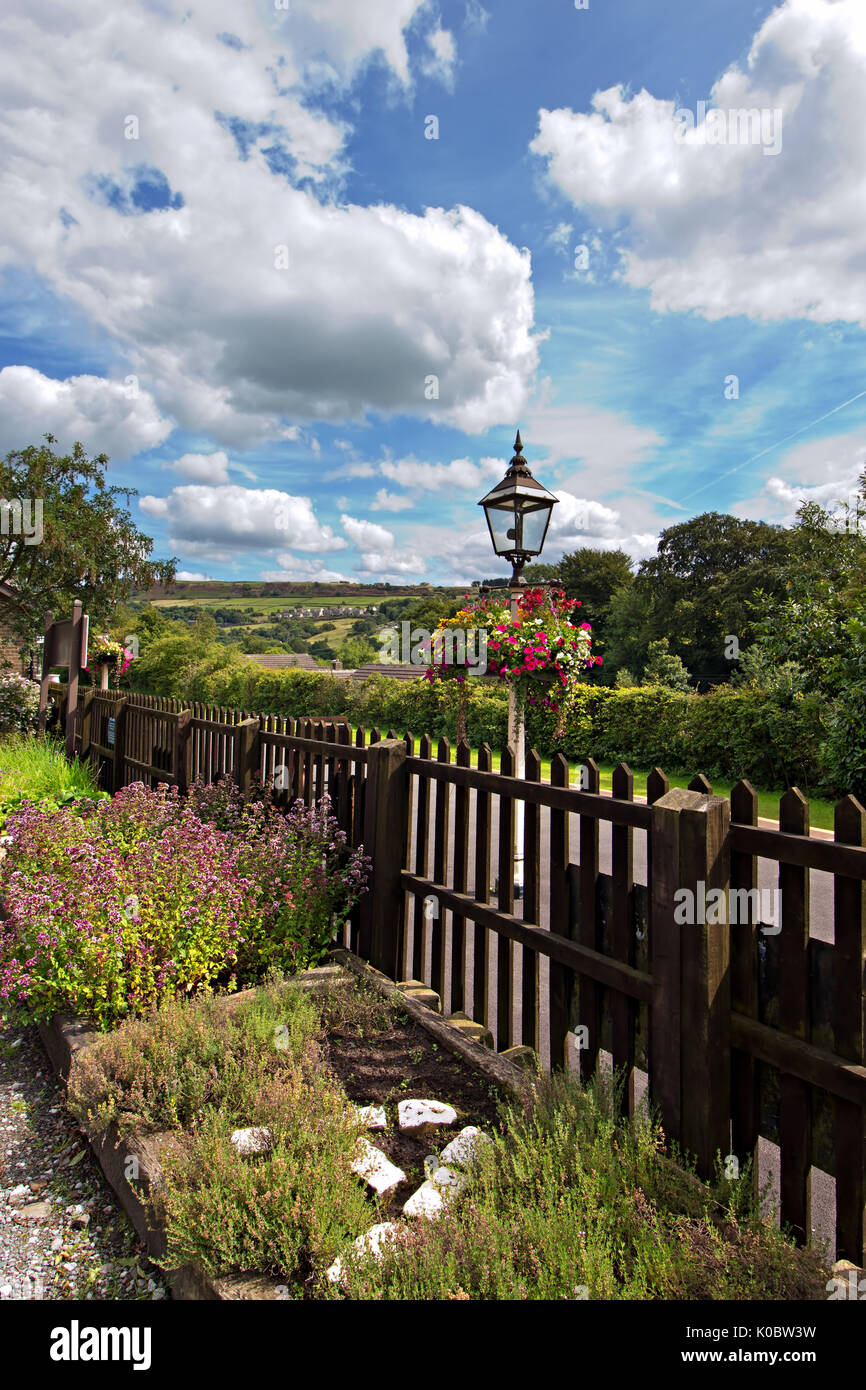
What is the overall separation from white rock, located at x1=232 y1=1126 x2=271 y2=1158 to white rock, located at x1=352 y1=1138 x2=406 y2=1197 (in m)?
0.29

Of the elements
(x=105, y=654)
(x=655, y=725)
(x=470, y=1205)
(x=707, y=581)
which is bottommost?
(x=470, y=1205)

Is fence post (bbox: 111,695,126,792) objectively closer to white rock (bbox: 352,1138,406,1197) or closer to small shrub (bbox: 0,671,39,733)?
white rock (bbox: 352,1138,406,1197)

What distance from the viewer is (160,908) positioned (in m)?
3.55

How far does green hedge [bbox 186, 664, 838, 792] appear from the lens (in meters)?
13.5

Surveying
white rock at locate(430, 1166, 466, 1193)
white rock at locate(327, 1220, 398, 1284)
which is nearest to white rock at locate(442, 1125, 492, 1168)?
white rock at locate(430, 1166, 466, 1193)

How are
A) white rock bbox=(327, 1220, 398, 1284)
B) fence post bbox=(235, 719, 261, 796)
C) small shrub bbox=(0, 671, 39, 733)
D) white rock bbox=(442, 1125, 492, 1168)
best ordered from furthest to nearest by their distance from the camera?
small shrub bbox=(0, 671, 39, 733), fence post bbox=(235, 719, 261, 796), white rock bbox=(442, 1125, 492, 1168), white rock bbox=(327, 1220, 398, 1284)

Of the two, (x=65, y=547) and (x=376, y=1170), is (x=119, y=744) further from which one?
(x=65, y=547)

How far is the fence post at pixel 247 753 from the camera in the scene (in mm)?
5809

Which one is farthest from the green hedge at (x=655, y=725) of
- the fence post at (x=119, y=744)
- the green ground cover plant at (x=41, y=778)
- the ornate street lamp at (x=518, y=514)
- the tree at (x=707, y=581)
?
the tree at (x=707, y=581)

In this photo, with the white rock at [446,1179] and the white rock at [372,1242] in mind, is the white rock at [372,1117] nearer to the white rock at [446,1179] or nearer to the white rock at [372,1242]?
the white rock at [446,1179]

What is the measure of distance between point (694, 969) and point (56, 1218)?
89.7 inches

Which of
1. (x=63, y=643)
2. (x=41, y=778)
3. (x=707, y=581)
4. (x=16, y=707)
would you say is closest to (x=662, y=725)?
(x=63, y=643)

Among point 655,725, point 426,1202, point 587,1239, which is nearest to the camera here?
point 587,1239
